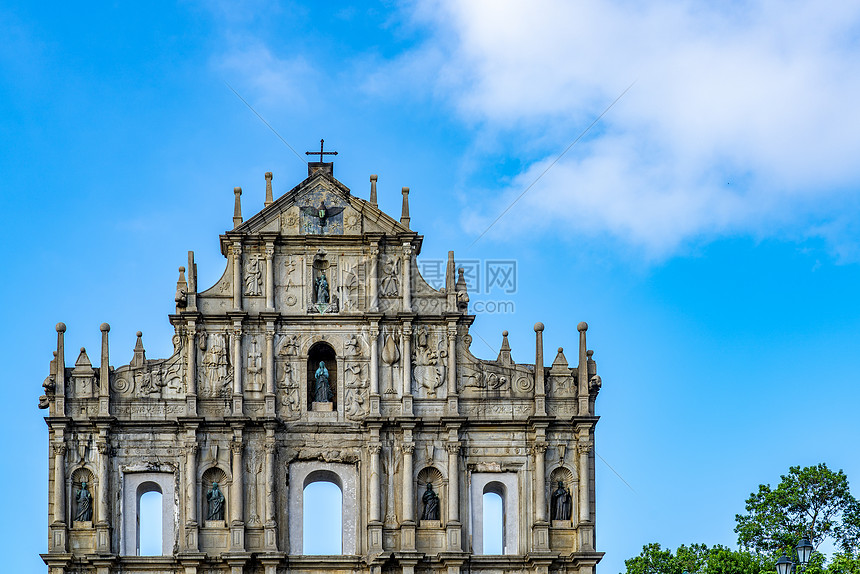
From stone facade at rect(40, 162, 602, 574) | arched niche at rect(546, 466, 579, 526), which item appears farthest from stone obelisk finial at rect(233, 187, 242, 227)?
arched niche at rect(546, 466, 579, 526)

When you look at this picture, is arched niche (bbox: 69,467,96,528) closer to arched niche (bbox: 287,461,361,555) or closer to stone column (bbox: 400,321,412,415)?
arched niche (bbox: 287,461,361,555)

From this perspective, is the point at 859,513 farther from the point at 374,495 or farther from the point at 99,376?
the point at 99,376

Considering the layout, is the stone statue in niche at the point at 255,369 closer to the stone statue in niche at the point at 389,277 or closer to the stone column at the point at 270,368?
the stone column at the point at 270,368

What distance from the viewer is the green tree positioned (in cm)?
5206

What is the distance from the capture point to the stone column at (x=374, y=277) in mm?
49625

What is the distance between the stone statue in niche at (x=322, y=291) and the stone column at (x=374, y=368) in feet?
4.69

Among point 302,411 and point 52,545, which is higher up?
point 302,411

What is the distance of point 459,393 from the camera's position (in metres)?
49.2

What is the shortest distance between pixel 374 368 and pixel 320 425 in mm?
1967

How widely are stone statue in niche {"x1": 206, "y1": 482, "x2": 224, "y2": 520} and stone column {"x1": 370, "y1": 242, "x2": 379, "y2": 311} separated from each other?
19.8ft

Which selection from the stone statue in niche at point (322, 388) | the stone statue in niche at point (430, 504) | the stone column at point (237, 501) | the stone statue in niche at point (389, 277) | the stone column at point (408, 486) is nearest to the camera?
the stone column at point (237, 501)

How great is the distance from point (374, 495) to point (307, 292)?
5589 mm

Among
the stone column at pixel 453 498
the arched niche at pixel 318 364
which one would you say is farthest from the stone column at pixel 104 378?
the stone column at pixel 453 498

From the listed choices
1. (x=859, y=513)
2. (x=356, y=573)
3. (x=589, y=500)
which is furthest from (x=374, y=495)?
(x=859, y=513)
